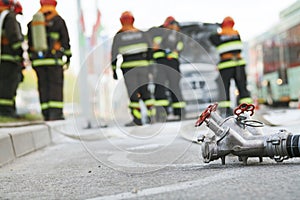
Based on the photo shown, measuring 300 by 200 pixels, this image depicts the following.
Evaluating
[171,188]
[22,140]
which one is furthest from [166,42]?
[171,188]

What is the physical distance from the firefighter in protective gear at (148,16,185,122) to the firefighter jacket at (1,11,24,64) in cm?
200

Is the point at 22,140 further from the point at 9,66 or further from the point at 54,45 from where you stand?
the point at 9,66

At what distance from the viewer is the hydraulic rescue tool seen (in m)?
2.57

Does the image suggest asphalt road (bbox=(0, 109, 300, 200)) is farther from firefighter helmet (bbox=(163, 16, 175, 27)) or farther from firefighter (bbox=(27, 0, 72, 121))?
firefighter helmet (bbox=(163, 16, 175, 27))

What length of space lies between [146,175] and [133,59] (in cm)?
302

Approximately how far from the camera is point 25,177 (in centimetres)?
296

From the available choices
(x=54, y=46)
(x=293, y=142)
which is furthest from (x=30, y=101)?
(x=293, y=142)

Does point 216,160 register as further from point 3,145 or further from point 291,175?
point 3,145

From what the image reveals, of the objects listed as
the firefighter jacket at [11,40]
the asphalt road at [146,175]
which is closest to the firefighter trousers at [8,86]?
the firefighter jacket at [11,40]

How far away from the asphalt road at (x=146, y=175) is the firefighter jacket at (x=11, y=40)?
10.1 ft

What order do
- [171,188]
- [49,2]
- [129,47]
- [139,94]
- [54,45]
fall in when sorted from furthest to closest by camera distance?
[139,94] → [54,45] → [49,2] → [129,47] → [171,188]

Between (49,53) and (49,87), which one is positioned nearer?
(49,53)

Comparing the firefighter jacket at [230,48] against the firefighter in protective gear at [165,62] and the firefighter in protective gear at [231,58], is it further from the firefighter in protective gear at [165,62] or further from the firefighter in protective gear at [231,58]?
the firefighter in protective gear at [165,62]

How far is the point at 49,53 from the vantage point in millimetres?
6848
